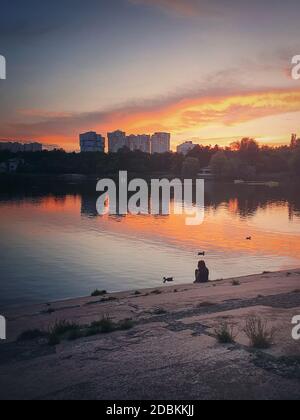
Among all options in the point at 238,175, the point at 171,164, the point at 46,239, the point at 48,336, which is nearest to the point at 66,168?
the point at 171,164

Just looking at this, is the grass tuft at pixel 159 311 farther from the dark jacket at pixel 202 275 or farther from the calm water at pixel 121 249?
the calm water at pixel 121 249

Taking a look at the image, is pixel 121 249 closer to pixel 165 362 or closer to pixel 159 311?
pixel 159 311

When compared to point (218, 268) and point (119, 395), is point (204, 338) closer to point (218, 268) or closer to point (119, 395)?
point (119, 395)

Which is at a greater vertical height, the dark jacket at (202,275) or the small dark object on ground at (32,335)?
the small dark object on ground at (32,335)

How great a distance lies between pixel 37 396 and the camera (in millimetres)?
6762

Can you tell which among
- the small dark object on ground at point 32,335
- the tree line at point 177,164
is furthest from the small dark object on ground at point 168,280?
the tree line at point 177,164

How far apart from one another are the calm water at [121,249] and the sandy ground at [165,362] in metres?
11.6

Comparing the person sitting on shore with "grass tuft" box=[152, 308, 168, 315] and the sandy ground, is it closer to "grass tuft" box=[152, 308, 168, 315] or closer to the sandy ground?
"grass tuft" box=[152, 308, 168, 315]

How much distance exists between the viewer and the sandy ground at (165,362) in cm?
667

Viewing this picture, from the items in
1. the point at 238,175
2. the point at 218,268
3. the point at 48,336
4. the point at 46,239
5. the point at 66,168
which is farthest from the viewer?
the point at 66,168

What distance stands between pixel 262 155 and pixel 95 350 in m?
179

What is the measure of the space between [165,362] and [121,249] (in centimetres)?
2947

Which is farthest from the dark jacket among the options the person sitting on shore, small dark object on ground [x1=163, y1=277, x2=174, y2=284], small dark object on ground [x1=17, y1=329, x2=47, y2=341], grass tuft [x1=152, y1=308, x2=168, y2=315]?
small dark object on ground [x1=17, y1=329, x2=47, y2=341]

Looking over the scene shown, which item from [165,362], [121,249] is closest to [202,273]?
[165,362]
